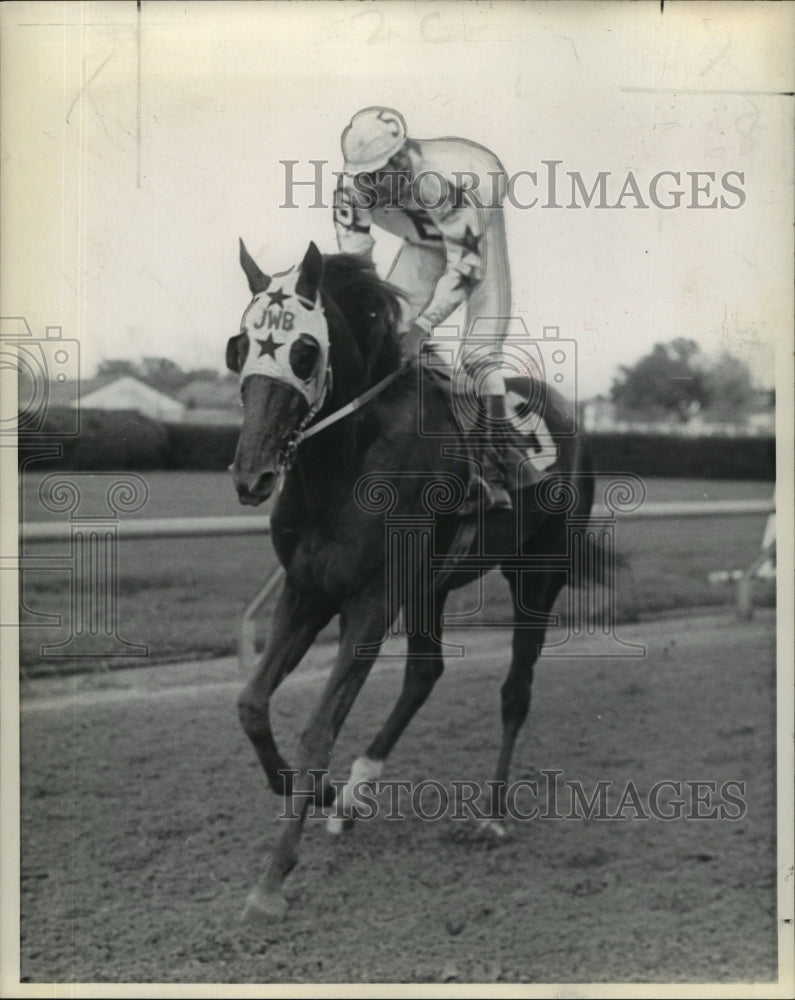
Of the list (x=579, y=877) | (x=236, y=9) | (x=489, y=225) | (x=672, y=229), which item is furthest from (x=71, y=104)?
(x=579, y=877)

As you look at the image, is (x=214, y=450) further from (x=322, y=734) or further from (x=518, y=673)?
(x=518, y=673)

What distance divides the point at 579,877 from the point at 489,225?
226cm

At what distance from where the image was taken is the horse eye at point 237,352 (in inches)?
158

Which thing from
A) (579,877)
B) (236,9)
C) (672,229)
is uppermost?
(236,9)

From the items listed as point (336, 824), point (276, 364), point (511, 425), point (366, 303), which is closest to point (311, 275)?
point (366, 303)

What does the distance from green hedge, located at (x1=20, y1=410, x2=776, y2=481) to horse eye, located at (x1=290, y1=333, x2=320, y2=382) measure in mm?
301

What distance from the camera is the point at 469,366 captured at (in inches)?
162

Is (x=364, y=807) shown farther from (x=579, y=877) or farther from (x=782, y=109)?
(x=782, y=109)

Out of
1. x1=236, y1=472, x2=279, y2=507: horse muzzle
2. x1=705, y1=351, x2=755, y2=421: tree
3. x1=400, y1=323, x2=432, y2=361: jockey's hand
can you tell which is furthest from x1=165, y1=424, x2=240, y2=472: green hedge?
x1=705, y1=351, x2=755, y2=421: tree

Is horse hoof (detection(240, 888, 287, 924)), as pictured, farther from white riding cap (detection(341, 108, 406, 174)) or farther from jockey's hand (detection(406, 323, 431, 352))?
white riding cap (detection(341, 108, 406, 174))

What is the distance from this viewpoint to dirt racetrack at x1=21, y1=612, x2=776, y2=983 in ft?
13.4

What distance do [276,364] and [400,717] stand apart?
1280mm

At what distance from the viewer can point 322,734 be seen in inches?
160

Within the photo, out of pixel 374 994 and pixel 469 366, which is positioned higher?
pixel 469 366
